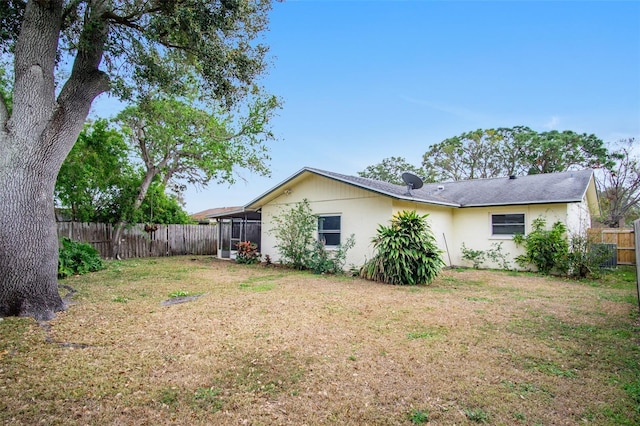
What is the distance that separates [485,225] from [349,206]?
18.1ft

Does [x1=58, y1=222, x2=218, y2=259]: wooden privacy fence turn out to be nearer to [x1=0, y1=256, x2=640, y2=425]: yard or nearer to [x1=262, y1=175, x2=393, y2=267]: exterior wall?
[x1=262, y1=175, x2=393, y2=267]: exterior wall

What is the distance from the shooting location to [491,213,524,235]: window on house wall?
1211cm

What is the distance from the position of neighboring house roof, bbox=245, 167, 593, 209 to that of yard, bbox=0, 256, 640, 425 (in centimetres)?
504

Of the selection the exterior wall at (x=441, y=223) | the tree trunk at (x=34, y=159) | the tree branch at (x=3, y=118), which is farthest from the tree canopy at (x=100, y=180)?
the exterior wall at (x=441, y=223)

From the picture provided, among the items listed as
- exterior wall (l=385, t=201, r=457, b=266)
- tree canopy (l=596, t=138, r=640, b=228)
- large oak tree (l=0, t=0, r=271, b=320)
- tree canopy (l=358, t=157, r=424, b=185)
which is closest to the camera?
large oak tree (l=0, t=0, r=271, b=320)

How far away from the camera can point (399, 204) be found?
10.6m

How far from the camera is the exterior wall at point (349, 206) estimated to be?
35.0 feet

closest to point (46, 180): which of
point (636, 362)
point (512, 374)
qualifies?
point (512, 374)

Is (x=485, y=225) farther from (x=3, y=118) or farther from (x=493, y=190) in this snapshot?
(x=3, y=118)

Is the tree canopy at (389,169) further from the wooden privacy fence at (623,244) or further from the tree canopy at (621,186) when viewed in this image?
the wooden privacy fence at (623,244)

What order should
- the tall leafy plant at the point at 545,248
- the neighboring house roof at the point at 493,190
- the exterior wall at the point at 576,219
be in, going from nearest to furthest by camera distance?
the tall leafy plant at the point at 545,248 → the neighboring house roof at the point at 493,190 → the exterior wall at the point at 576,219

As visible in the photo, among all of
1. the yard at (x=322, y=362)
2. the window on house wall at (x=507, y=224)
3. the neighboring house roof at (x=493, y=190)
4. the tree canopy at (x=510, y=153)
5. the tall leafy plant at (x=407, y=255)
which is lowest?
the yard at (x=322, y=362)

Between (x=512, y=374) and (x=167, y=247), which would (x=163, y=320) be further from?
(x=167, y=247)

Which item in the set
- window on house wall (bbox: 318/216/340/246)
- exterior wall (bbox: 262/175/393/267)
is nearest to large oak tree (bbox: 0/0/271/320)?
exterior wall (bbox: 262/175/393/267)
